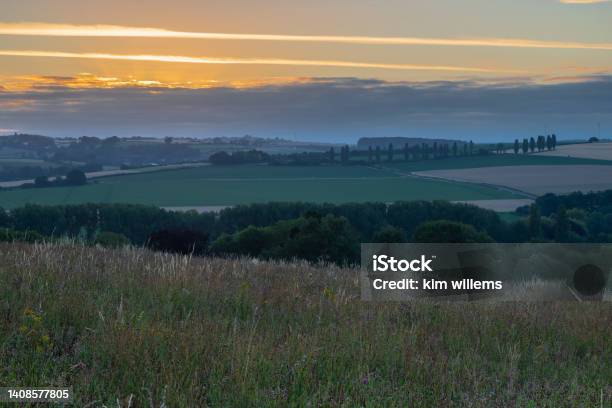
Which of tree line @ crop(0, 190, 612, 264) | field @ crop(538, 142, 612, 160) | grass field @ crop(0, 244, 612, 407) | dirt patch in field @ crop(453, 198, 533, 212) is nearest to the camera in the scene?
grass field @ crop(0, 244, 612, 407)

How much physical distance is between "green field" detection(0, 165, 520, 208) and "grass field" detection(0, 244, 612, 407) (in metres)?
90.9

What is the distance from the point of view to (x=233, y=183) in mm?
127000

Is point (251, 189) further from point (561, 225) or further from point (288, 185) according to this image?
point (561, 225)

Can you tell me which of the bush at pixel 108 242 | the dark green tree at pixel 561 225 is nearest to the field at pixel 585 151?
the dark green tree at pixel 561 225

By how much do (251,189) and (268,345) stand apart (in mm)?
113804

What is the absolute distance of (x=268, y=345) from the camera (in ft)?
22.0

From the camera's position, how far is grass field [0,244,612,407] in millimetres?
5777

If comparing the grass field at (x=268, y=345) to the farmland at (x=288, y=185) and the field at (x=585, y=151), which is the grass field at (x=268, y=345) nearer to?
the farmland at (x=288, y=185)

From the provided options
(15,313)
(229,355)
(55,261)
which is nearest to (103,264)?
(55,261)

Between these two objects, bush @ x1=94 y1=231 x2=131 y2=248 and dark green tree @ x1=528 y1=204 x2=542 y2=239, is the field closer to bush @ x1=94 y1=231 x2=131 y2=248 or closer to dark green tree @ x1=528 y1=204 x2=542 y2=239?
dark green tree @ x1=528 y1=204 x2=542 y2=239

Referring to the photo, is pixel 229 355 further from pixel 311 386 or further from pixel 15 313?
pixel 15 313

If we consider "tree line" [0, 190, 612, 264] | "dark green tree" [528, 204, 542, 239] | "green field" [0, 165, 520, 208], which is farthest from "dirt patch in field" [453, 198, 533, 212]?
"dark green tree" [528, 204, 542, 239]

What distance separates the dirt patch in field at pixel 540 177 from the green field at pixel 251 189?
3.83 m

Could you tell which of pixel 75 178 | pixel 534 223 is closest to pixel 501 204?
pixel 534 223
